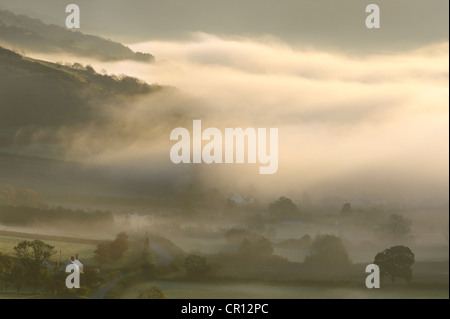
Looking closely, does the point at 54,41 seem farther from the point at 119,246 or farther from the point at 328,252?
the point at 328,252

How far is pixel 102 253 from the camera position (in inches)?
277

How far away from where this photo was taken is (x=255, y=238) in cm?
737

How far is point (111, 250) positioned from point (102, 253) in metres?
0.12

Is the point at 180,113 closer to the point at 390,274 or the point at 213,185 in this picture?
the point at 213,185

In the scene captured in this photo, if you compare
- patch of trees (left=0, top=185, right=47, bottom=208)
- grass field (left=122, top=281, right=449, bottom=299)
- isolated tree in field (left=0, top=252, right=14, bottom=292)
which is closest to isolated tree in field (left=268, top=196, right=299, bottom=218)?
grass field (left=122, top=281, right=449, bottom=299)

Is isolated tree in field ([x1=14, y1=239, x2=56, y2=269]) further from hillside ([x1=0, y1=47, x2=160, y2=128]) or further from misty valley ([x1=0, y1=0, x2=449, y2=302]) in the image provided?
hillside ([x1=0, y1=47, x2=160, y2=128])

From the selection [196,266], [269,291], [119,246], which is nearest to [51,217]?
[119,246]

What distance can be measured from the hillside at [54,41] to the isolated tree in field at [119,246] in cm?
237

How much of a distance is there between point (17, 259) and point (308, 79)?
4558 millimetres

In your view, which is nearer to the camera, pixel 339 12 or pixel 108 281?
pixel 108 281

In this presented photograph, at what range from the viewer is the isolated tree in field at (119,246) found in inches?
278

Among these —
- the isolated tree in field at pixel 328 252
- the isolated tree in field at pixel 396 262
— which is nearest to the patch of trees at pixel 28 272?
the isolated tree in field at pixel 328 252

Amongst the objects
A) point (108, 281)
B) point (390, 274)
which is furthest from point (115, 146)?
point (390, 274)
